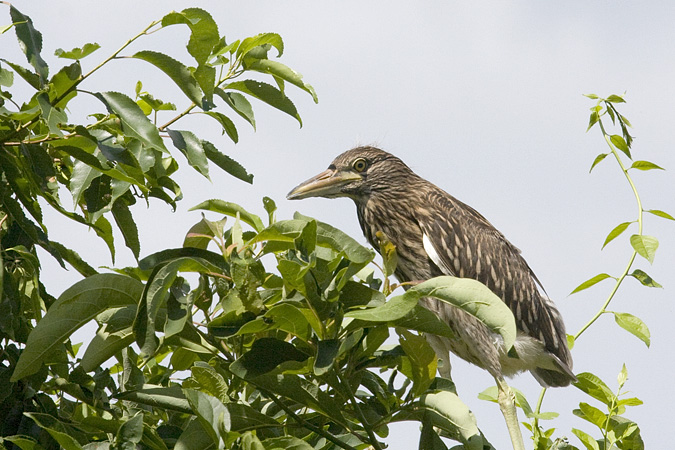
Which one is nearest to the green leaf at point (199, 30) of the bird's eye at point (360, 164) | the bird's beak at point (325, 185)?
the bird's beak at point (325, 185)

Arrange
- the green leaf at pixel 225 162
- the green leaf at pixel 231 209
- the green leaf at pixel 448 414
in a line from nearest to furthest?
the green leaf at pixel 448 414 < the green leaf at pixel 231 209 < the green leaf at pixel 225 162

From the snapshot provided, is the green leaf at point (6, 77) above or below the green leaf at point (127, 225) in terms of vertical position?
above

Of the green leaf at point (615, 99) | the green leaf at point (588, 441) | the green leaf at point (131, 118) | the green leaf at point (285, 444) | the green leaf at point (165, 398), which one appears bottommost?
the green leaf at point (285, 444)

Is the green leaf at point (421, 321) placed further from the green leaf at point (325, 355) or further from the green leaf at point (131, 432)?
the green leaf at point (131, 432)

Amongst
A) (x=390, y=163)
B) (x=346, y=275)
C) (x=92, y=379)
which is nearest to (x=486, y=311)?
(x=346, y=275)

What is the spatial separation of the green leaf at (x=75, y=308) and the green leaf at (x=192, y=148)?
0.38 metres

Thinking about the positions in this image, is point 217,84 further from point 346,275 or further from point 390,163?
point 390,163

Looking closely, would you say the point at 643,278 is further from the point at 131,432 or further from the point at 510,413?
the point at 131,432

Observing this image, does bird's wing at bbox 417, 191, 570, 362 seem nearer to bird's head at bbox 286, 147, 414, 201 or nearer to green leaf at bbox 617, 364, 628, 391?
bird's head at bbox 286, 147, 414, 201

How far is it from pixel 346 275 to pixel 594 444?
1.56 metres

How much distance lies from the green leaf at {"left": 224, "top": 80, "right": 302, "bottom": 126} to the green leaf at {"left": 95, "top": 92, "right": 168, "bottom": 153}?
0.36 m

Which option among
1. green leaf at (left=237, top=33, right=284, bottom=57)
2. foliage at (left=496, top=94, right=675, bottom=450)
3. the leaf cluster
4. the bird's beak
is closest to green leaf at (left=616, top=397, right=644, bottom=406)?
foliage at (left=496, top=94, right=675, bottom=450)

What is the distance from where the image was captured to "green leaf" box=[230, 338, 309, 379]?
1.70 meters

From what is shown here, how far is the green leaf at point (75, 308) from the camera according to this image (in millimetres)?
1640
